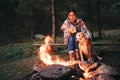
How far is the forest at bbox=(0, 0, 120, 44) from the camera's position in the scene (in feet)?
80.6

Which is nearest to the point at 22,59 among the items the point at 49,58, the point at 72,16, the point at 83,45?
the point at 49,58

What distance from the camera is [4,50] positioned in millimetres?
19188

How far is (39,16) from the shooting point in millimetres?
28078

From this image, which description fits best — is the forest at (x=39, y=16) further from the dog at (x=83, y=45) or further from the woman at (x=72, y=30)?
the dog at (x=83, y=45)

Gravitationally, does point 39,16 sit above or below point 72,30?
above

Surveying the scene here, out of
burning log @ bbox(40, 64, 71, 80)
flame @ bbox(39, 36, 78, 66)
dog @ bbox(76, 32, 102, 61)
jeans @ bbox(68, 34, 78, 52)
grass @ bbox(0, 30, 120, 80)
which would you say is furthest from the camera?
grass @ bbox(0, 30, 120, 80)

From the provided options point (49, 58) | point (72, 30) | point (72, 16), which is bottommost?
point (49, 58)

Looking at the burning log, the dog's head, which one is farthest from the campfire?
the dog's head

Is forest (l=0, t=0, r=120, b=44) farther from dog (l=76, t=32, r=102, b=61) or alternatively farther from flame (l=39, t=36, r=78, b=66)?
dog (l=76, t=32, r=102, b=61)

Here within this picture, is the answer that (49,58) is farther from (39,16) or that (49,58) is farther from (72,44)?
(39,16)

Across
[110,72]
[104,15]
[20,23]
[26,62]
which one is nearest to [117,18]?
[104,15]

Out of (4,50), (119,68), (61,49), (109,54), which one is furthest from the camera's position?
(4,50)

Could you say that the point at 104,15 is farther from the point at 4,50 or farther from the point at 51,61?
the point at 51,61

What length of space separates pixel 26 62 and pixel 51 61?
116 inches
